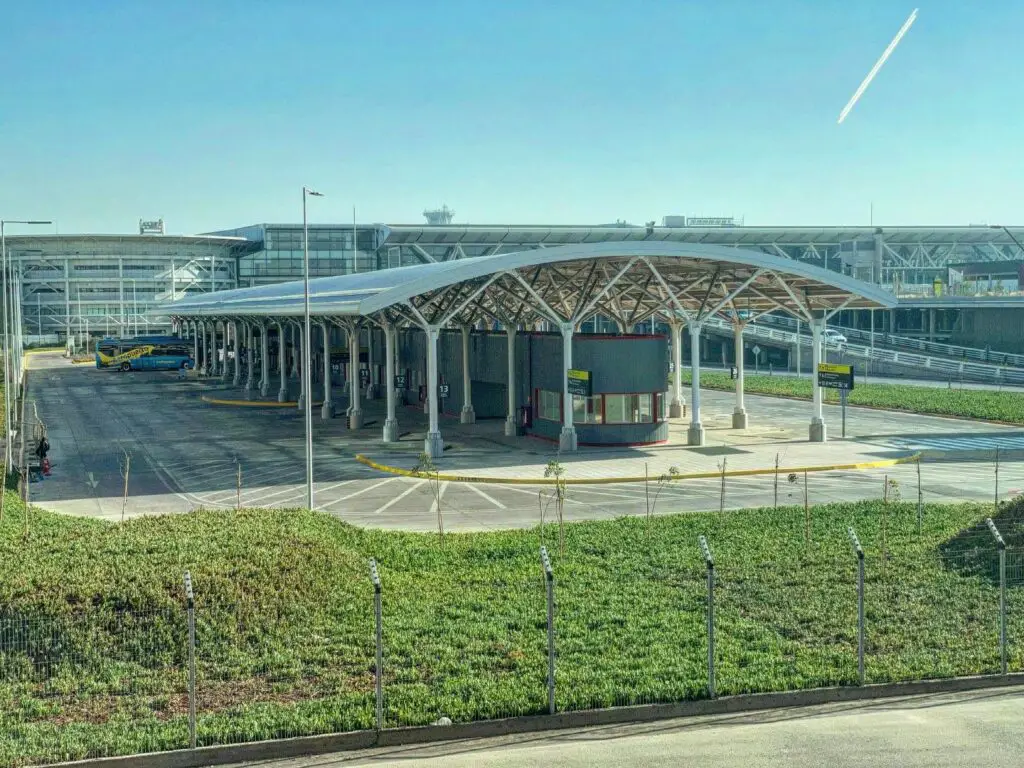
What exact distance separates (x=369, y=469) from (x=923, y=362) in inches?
2181

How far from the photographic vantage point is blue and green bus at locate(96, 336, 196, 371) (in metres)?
100

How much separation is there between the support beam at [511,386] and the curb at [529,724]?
1262 inches

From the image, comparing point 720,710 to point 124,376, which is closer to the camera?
point 720,710

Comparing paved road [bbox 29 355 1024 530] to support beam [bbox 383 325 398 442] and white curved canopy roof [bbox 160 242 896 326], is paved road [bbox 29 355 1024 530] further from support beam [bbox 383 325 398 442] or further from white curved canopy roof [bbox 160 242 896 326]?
white curved canopy roof [bbox 160 242 896 326]

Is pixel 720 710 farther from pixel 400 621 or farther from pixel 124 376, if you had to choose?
pixel 124 376

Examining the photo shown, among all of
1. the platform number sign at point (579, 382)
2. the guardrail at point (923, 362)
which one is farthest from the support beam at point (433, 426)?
the guardrail at point (923, 362)

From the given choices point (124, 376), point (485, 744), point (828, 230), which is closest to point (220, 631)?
point (485, 744)

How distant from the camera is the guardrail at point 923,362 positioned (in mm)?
76500

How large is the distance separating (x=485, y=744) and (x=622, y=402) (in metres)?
30.4

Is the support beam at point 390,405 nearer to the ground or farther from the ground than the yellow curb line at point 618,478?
farther from the ground

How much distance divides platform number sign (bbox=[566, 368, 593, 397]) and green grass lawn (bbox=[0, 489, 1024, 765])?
17.9 meters

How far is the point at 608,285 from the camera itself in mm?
40656

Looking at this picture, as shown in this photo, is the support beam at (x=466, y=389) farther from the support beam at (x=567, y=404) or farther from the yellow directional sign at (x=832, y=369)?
the yellow directional sign at (x=832, y=369)

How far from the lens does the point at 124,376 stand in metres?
92.9
